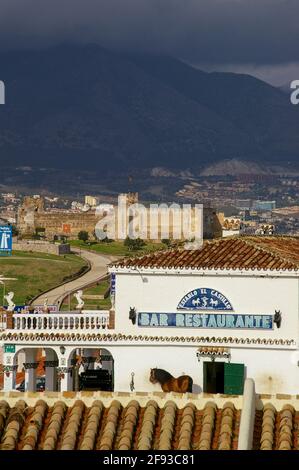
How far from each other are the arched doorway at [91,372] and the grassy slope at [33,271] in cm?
9437

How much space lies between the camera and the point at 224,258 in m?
44.7

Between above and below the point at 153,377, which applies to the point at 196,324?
above

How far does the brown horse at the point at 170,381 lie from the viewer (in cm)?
4269

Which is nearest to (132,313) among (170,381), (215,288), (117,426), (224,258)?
(170,381)

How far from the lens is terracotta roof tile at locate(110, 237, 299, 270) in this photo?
144 feet

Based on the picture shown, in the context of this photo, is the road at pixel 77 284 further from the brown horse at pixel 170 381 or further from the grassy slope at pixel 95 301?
the brown horse at pixel 170 381

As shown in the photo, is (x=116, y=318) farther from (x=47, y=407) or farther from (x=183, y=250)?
(x=47, y=407)

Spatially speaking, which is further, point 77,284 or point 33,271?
point 33,271

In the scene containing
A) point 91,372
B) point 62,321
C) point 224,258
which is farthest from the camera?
point 91,372

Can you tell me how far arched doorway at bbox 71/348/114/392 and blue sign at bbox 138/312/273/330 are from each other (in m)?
2.34

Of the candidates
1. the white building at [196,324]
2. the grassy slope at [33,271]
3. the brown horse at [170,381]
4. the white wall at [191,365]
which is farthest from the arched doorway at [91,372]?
the grassy slope at [33,271]

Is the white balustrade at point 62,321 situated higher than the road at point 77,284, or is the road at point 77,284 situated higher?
the road at point 77,284

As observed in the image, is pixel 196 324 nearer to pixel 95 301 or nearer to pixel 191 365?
pixel 191 365

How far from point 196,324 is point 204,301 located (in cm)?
72
